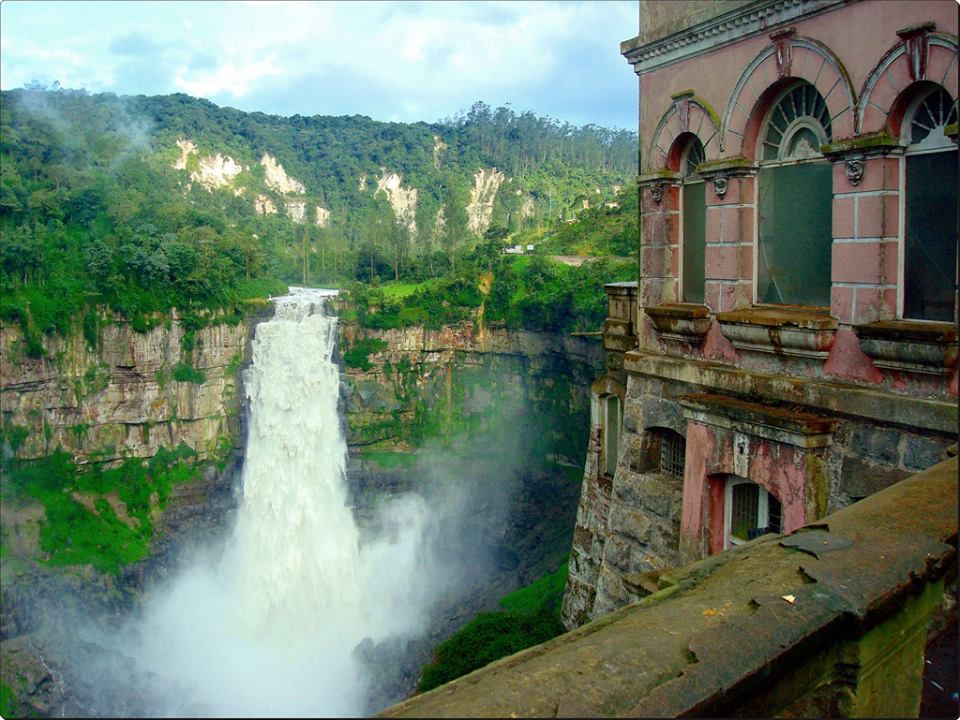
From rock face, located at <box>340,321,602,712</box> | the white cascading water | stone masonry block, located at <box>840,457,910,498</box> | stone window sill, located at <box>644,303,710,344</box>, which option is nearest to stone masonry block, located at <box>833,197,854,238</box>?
stone window sill, located at <box>644,303,710,344</box>

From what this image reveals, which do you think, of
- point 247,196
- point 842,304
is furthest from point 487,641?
point 247,196

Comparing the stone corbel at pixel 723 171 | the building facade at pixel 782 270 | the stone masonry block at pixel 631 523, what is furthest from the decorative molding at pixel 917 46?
the stone masonry block at pixel 631 523

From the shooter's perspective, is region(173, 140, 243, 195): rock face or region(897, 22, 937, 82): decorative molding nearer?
region(897, 22, 937, 82): decorative molding

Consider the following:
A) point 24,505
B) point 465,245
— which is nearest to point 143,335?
point 24,505

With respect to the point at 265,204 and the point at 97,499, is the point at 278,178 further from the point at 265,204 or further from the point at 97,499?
the point at 97,499

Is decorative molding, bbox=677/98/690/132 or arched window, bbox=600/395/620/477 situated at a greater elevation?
decorative molding, bbox=677/98/690/132

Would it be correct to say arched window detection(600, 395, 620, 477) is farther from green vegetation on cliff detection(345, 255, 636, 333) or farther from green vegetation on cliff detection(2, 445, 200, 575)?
green vegetation on cliff detection(2, 445, 200, 575)

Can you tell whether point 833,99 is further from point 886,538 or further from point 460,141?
point 460,141

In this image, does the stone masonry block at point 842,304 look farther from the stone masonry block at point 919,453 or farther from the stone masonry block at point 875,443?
the stone masonry block at point 919,453
